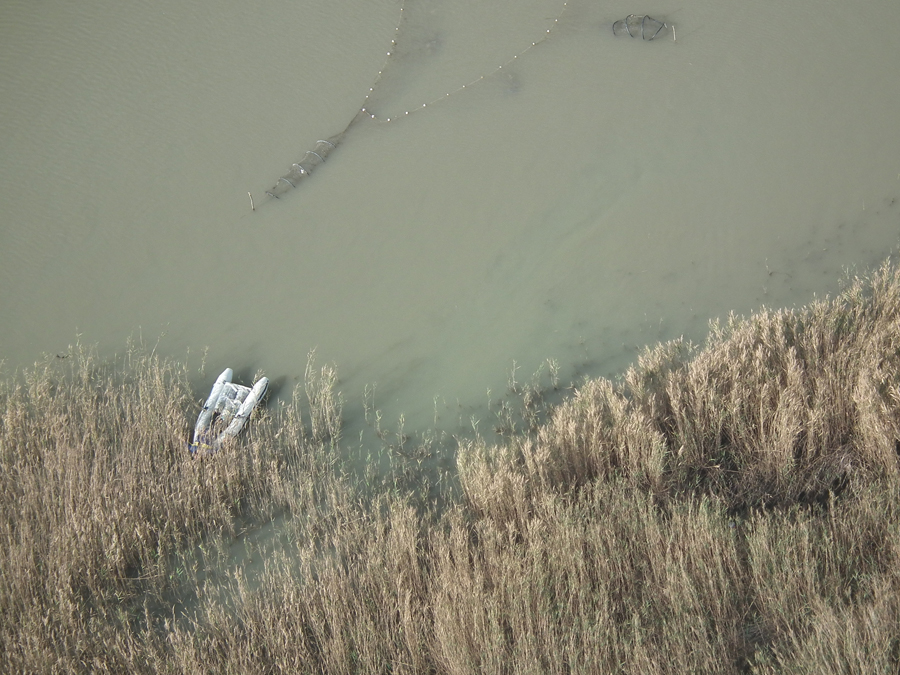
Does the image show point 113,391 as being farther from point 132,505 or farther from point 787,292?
point 787,292

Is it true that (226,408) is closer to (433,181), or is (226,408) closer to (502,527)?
(502,527)

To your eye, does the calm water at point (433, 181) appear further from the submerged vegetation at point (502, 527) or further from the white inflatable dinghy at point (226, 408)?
the submerged vegetation at point (502, 527)

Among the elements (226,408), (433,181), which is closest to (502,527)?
(226,408)

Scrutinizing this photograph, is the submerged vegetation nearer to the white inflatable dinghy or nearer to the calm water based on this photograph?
the white inflatable dinghy

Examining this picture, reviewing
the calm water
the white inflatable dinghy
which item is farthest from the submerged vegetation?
the calm water

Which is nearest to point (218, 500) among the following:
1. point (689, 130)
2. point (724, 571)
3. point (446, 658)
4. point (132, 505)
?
point (132, 505)

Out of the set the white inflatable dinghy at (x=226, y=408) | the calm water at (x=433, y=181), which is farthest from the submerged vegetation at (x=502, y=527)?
the calm water at (x=433, y=181)
